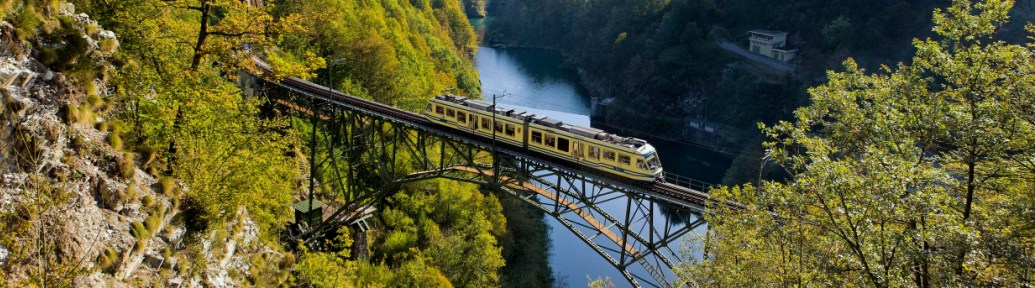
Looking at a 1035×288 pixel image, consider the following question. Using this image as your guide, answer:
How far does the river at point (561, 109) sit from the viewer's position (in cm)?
4300

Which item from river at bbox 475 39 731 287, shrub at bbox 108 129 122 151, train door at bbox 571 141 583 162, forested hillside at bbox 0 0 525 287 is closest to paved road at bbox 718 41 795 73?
river at bbox 475 39 731 287

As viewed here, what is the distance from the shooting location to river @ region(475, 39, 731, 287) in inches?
1693

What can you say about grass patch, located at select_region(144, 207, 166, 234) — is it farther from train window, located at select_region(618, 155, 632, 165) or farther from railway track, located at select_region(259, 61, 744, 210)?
train window, located at select_region(618, 155, 632, 165)

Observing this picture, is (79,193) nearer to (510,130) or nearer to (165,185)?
(165,185)

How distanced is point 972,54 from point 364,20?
145 ft

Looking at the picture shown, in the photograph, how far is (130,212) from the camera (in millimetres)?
13062

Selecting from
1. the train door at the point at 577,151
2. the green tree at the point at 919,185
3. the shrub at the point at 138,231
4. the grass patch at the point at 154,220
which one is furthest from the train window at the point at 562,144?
the shrub at the point at 138,231

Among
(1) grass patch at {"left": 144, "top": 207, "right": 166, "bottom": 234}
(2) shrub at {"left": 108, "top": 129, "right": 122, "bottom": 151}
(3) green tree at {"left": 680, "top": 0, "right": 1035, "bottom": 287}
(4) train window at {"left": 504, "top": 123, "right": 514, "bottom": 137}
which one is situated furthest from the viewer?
(4) train window at {"left": 504, "top": 123, "right": 514, "bottom": 137}

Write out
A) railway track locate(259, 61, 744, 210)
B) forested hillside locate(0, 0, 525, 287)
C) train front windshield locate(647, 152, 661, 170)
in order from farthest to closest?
train front windshield locate(647, 152, 661, 170) → railway track locate(259, 61, 744, 210) → forested hillside locate(0, 0, 525, 287)

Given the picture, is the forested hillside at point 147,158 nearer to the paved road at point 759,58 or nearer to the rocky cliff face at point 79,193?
the rocky cliff face at point 79,193

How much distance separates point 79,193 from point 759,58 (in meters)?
75.3

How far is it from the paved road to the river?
14.9 m

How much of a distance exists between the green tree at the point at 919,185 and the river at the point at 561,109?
67.5 feet

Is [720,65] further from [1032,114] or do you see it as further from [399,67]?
[1032,114]
